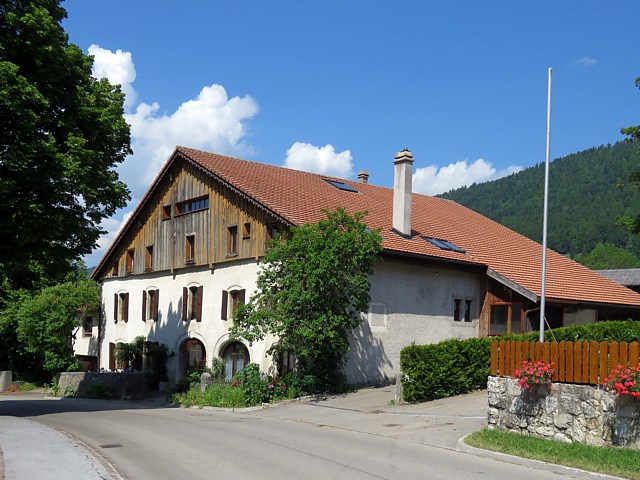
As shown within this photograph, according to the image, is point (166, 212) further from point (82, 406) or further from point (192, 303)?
point (82, 406)

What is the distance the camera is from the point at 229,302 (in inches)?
1057

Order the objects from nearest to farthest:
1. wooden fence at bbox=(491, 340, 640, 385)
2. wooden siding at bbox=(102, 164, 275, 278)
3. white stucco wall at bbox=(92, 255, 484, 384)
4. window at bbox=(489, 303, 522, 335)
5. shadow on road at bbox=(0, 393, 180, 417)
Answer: wooden fence at bbox=(491, 340, 640, 385)
shadow on road at bbox=(0, 393, 180, 417)
white stucco wall at bbox=(92, 255, 484, 384)
wooden siding at bbox=(102, 164, 275, 278)
window at bbox=(489, 303, 522, 335)

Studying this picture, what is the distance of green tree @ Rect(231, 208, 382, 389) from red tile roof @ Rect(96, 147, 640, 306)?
1.83m

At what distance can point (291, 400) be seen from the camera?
2195cm

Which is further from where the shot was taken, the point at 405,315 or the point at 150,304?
the point at 150,304

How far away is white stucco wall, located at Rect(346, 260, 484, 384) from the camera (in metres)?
24.5

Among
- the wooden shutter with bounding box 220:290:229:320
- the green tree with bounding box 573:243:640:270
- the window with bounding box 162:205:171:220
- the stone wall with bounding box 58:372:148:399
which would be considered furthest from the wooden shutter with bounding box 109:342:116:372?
the green tree with bounding box 573:243:640:270

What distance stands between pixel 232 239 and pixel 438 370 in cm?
1093

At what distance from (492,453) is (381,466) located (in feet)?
7.54

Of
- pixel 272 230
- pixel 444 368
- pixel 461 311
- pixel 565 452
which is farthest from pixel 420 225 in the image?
pixel 565 452

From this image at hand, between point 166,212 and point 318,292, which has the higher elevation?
point 166,212

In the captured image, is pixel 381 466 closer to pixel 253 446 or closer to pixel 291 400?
pixel 253 446

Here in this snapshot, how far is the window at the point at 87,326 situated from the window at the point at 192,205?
11.3 meters

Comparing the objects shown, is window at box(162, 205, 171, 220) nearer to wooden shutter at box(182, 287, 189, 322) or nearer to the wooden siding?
the wooden siding
